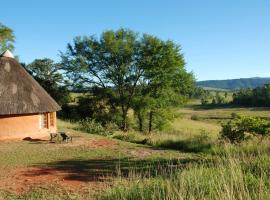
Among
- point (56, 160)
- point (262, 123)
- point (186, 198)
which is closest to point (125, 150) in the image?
point (56, 160)

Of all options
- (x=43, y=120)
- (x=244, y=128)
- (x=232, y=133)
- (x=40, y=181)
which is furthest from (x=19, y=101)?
(x=244, y=128)

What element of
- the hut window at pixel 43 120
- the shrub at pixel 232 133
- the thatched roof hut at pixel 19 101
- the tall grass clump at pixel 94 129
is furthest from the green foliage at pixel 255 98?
the thatched roof hut at pixel 19 101

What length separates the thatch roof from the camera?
23.0m

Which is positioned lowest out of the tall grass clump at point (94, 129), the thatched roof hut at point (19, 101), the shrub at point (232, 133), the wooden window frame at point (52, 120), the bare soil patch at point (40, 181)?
the bare soil patch at point (40, 181)

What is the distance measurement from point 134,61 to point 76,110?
26.4 feet

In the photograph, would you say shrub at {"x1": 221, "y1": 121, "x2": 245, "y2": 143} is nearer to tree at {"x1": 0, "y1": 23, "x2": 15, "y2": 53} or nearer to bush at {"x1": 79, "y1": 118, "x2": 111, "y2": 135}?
bush at {"x1": 79, "y1": 118, "x2": 111, "y2": 135}

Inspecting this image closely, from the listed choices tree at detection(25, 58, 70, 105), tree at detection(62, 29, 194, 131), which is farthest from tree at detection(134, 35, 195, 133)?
tree at detection(25, 58, 70, 105)

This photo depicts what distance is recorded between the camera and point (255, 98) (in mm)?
102688

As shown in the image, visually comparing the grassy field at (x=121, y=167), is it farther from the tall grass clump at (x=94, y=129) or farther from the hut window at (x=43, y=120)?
the tall grass clump at (x=94, y=129)

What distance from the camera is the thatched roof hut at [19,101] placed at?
22891 mm

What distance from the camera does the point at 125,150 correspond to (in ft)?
66.4

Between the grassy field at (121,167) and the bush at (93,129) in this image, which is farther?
the bush at (93,129)

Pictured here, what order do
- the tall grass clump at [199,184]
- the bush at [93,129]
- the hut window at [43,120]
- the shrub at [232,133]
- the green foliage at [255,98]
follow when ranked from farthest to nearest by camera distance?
the green foliage at [255,98] < the bush at [93,129] < the hut window at [43,120] < the shrub at [232,133] < the tall grass clump at [199,184]

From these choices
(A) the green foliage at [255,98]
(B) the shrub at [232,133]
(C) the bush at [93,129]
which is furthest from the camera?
(A) the green foliage at [255,98]
